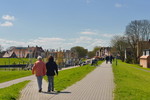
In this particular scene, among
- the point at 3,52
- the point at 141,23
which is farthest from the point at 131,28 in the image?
the point at 3,52

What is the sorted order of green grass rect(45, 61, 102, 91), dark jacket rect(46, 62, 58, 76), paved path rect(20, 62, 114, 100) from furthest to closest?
1. green grass rect(45, 61, 102, 91)
2. dark jacket rect(46, 62, 58, 76)
3. paved path rect(20, 62, 114, 100)

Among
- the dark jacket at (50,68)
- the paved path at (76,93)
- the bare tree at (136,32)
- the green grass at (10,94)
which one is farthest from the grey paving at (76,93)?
the bare tree at (136,32)

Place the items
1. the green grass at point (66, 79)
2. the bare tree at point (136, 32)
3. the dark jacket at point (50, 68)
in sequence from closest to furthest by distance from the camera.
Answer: the dark jacket at point (50, 68) → the green grass at point (66, 79) → the bare tree at point (136, 32)

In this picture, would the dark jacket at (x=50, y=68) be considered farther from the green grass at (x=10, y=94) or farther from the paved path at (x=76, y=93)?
the green grass at (x=10, y=94)

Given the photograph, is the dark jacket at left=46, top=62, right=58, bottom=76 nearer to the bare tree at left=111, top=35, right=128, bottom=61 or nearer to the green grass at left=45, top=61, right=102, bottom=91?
the green grass at left=45, top=61, right=102, bottom=91

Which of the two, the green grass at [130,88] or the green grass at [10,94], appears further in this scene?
the green grass at [130,88]

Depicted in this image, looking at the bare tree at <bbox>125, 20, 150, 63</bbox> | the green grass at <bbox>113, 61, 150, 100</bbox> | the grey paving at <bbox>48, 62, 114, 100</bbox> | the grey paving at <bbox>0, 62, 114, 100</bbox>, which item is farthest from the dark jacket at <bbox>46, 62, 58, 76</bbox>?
the bare tree at <bbox>125, 20, 150, 63</bbox>

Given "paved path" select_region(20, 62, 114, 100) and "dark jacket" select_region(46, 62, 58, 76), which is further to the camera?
"dark jacket" select_region(46, 62, 58, 76)

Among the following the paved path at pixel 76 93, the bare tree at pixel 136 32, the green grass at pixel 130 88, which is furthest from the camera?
the bare tree at pixel 136 32

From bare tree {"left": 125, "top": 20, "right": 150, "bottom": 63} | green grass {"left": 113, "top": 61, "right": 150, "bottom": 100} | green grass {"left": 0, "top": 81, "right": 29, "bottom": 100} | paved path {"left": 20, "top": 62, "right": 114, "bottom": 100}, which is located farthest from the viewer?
bare tree {"left": 125, "top": 20, "right": 150, "bottom": 63}

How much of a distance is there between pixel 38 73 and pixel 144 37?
66696 millimetres

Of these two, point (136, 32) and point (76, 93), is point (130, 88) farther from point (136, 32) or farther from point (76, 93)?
point (136, 32)

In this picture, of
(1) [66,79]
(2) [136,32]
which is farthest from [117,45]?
(1) [66,79]

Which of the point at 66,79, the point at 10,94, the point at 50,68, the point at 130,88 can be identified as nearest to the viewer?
the point at 10,94
